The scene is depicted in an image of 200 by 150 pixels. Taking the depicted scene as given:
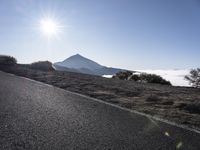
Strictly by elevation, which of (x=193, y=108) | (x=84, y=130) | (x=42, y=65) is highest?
(x=42, y=65)

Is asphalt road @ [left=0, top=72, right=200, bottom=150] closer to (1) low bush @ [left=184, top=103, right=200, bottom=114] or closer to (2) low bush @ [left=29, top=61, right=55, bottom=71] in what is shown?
(1) low bush @ [left=184, top=103, right=200, bottom=114]

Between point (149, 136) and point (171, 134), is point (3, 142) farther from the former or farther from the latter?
point (171, 134)

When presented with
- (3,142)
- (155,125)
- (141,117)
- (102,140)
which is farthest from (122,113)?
(3,142)

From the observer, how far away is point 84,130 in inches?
171

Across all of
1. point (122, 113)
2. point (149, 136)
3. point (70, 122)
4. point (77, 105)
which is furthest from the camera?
point (77, 105)

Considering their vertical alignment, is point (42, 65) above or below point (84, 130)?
above

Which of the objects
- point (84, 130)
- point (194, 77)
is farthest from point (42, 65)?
point (84, 130)

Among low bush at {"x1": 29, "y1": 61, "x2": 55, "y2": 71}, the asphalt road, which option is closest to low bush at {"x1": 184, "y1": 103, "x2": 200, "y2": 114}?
the asphalt road

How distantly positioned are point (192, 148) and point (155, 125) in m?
1.31

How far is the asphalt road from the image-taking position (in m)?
3.59

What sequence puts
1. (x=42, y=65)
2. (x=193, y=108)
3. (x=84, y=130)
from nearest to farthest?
(x=84, y=130), (x=193, y=108), (x=42, y=65)

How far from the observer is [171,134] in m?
4.27

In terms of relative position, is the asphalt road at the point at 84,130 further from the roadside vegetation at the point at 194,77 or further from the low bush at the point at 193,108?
the roadside vegetation at the point at 194,77

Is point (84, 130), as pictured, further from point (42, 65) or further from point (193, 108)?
point (42, 65)
